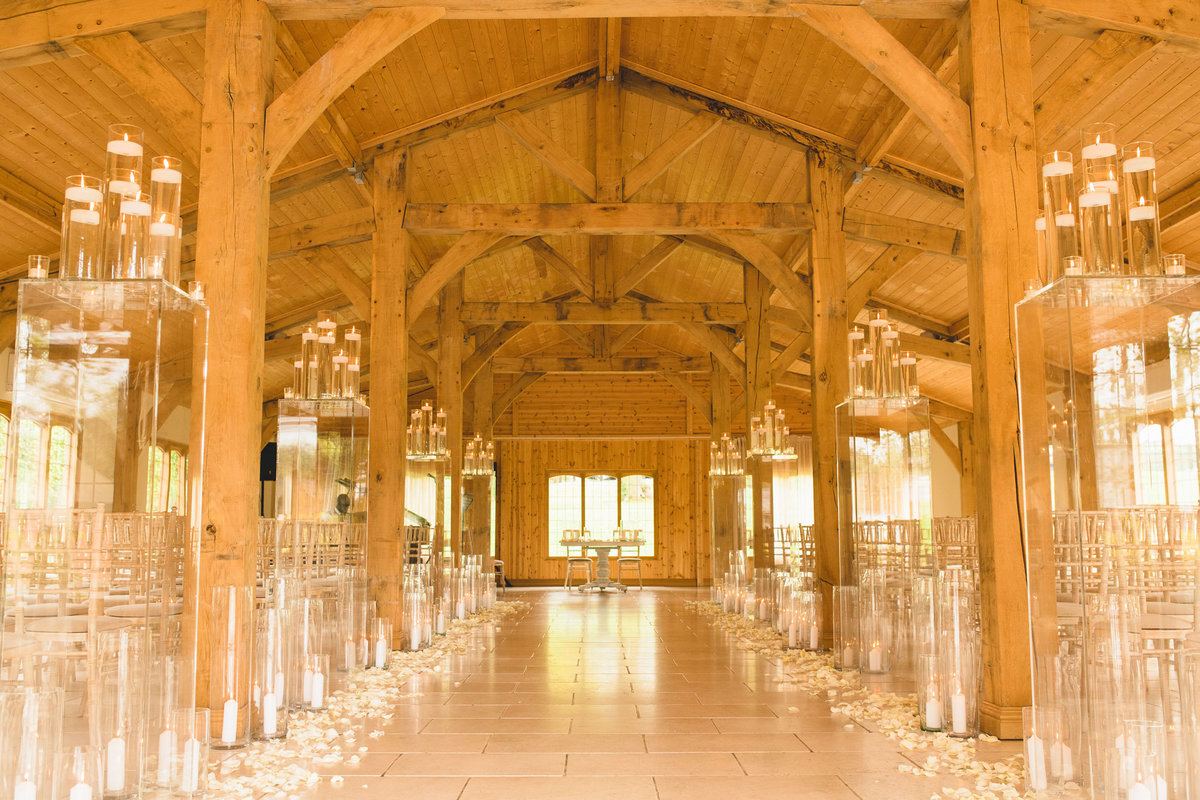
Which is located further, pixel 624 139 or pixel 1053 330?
pixel 624 139

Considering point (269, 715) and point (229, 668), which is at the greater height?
point (229, 668)

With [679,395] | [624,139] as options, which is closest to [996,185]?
[624,139]

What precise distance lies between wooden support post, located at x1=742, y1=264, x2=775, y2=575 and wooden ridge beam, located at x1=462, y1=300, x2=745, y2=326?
2.09ft

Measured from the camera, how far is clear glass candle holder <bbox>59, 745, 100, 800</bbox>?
3.12 meters

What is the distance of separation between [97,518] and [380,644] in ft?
12.5

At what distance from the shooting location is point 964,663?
180 inches

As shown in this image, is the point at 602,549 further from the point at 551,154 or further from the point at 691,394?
the point at 551,154

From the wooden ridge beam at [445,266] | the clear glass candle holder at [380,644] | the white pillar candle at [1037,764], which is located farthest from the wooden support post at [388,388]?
the white pillar candle at [1037,764]

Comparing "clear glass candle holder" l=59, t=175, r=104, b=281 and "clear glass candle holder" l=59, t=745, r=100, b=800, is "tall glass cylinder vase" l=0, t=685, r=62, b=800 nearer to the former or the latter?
"clear glass candle holder" l=59, t=745, r=100, b=800

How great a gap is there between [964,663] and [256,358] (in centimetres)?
368

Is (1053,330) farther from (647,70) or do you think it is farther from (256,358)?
(647,70)

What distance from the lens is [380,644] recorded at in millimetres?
6836

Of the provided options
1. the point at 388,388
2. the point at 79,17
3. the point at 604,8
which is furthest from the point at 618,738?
the point at 79,17

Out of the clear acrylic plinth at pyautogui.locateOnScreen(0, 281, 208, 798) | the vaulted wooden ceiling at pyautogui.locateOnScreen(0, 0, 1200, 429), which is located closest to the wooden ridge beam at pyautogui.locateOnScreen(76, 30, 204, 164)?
the vaulted wooden ceiling at pyautogui.locateOnScreen(0, 0, 1200, 429)
